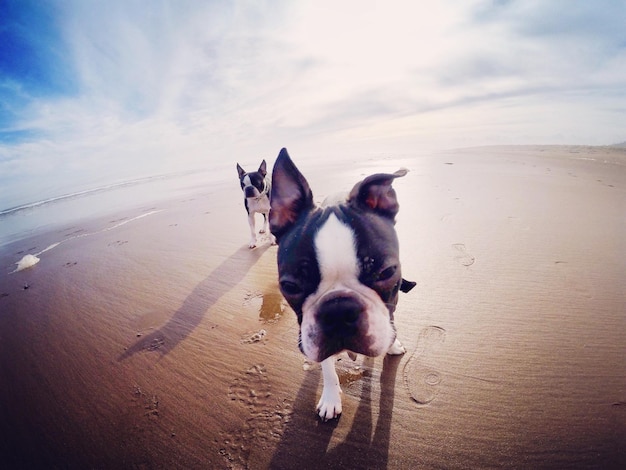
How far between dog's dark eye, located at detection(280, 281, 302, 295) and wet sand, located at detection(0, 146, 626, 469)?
107 centimetres

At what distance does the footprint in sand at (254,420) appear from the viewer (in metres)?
2.32

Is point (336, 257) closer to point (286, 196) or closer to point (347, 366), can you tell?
point (286, 196)

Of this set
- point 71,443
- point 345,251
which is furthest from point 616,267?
point 71,443

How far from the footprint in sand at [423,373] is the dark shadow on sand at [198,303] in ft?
9.54

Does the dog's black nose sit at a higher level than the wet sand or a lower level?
higher

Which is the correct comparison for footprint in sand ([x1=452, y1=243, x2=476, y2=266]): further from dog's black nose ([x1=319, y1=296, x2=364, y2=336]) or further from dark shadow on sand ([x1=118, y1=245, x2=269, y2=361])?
dark shadow on sand ([x1=118, y1=245, x2=269, y2=361])

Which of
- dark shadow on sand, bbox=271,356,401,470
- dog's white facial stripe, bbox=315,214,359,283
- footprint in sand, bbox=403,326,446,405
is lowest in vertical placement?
dark shadow on sand, bbox=271,356,401,470

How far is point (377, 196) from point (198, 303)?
345 cm

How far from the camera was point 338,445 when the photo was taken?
2270 mm

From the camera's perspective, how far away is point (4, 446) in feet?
8.75

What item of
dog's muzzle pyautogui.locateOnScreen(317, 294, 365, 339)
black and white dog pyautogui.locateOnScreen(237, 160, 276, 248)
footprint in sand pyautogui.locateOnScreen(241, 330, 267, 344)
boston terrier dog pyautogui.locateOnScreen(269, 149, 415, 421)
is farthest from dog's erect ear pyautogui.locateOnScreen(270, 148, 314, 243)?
black and white dog pyautogui.locateOnScreen(237, 160, 276, 248)

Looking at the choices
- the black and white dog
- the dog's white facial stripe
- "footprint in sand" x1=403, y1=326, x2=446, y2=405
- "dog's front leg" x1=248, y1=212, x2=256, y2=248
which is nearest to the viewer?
the dog's white facial stripe

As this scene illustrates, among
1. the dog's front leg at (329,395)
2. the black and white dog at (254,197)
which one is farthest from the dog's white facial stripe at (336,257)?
the black and white dog at (254,197)

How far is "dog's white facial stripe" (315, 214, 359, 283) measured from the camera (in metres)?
2.30
